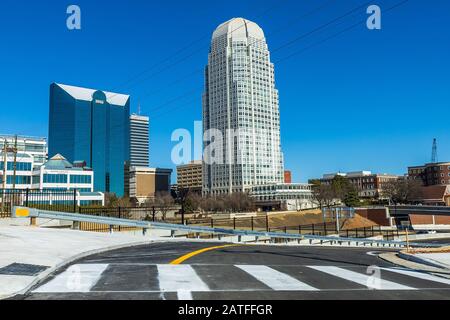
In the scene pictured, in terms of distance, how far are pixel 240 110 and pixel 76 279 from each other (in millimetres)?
123250

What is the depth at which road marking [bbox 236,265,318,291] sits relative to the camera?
8.26m

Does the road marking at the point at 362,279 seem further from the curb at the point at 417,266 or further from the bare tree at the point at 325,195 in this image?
the bare tree at the point at 325,195

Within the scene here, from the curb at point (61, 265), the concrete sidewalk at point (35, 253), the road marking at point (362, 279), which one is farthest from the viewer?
the road marking at point (362, 279)

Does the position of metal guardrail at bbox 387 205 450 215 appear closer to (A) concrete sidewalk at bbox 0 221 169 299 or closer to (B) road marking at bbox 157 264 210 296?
(A) concrete sidewalk at bbox 0 221 169 299

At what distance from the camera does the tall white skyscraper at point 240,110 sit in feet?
446

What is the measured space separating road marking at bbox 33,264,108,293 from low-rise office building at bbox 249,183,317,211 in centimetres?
17051

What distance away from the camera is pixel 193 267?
35.9 feet

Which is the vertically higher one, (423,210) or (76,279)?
(76,279)

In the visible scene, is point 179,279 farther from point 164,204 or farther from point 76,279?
point 164,204

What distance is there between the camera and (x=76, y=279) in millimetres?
8781

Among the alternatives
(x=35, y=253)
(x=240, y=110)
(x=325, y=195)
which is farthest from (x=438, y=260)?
(x=325, y=195)

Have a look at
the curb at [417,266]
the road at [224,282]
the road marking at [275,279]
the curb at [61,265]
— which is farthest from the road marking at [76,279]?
the curb at [417,266]
